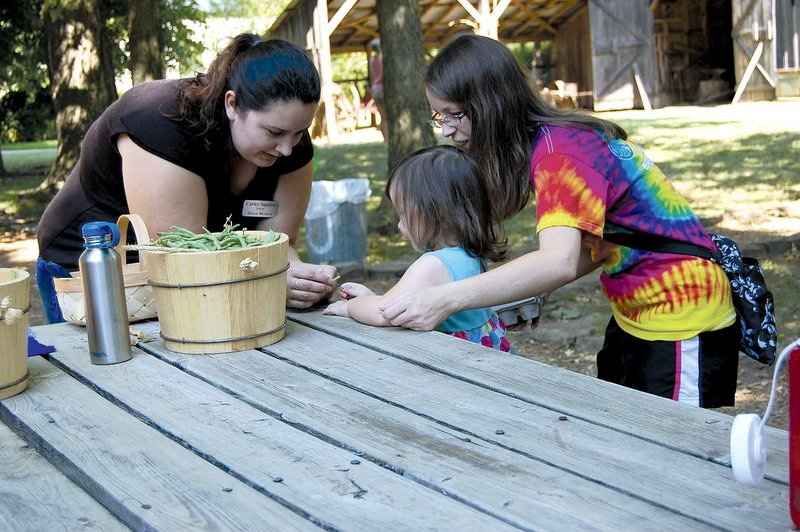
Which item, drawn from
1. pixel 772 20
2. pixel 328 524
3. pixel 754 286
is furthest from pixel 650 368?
pixel 772 20

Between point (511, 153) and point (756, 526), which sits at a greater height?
point (511, 153)

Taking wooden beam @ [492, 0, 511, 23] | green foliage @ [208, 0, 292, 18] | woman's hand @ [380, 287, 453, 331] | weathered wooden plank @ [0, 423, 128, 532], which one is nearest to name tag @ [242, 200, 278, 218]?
woman's hand @ [380, 287, 453, 331]

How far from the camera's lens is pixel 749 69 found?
16812mm

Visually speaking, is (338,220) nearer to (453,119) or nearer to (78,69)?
(453,119)

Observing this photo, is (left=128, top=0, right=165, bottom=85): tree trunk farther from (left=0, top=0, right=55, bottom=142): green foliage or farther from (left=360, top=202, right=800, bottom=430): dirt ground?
(left=360, top=202, right=800, bottom=430): dirt ground

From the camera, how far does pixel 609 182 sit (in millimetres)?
2156

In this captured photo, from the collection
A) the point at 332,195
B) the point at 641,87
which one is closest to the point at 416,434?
the point at 332,195

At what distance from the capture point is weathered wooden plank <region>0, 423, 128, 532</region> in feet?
4.45

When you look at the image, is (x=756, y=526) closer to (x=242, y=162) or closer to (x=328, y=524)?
(x=328, y=524)

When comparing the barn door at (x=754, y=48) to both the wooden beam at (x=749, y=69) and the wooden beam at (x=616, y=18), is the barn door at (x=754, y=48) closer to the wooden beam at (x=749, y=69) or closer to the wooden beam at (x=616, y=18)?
the wooden beam at (x=749, y=69)

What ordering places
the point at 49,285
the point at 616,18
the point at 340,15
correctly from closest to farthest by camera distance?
the point at 49,285, the point at 340,15, the point at 616,18

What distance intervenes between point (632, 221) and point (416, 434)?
35.6 inches

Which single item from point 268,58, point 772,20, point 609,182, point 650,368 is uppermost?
point 772,20

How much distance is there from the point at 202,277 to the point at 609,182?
934mm
